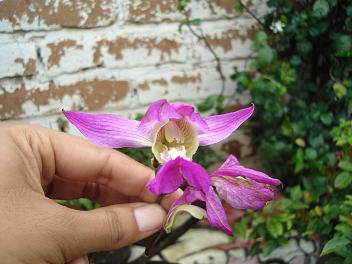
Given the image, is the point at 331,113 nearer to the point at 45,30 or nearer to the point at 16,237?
the point at 45,30

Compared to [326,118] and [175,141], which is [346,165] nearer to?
[326,118]

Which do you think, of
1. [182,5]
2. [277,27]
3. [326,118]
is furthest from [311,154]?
[182,5]

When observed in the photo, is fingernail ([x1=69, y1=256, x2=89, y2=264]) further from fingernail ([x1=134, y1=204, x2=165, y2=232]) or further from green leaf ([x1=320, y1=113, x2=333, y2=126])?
green leaf ([x1=320, y1=113, x2=333, y2=126])

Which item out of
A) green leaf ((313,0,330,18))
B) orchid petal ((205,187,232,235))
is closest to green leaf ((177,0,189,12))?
green leaf ((313,0,330,18))

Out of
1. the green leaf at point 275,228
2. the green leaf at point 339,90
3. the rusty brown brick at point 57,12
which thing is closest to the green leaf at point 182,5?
the rusty brown brick at point 57,12

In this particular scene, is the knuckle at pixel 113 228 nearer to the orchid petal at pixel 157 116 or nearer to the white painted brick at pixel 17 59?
the orchid petal at pixel 157 116

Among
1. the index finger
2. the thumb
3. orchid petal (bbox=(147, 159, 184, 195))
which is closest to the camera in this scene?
orchid petal (bbox=(147, 159, 184, 195))

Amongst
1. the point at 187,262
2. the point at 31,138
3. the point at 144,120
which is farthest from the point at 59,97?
the point at 144,120
